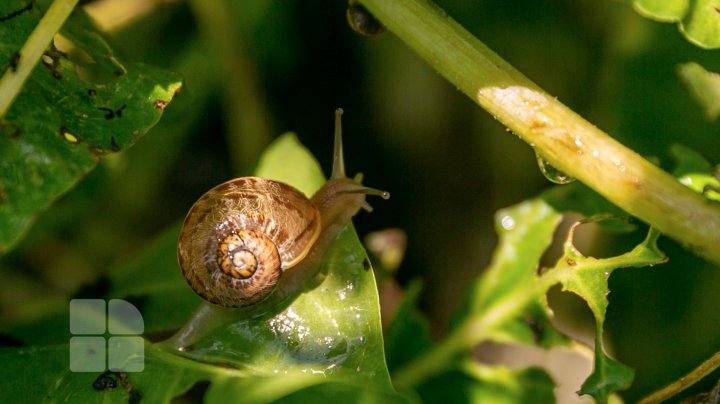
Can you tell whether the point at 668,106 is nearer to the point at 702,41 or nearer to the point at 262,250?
the point at 702,41

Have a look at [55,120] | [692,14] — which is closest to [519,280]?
[692,14]

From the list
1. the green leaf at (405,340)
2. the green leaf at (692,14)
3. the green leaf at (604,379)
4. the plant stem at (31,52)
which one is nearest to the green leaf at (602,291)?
the green leaf at (604,379)

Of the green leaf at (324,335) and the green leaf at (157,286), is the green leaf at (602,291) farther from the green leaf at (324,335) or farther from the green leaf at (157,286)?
the green leaf at (157,286)

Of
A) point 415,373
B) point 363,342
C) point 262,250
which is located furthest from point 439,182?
point 363,342

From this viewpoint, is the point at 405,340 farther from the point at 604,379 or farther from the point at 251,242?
the point at 604,379

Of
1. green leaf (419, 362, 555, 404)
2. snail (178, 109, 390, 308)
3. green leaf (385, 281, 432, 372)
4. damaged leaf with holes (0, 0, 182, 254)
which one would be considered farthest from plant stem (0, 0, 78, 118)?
green leaf (419, 362, 555, 404)
